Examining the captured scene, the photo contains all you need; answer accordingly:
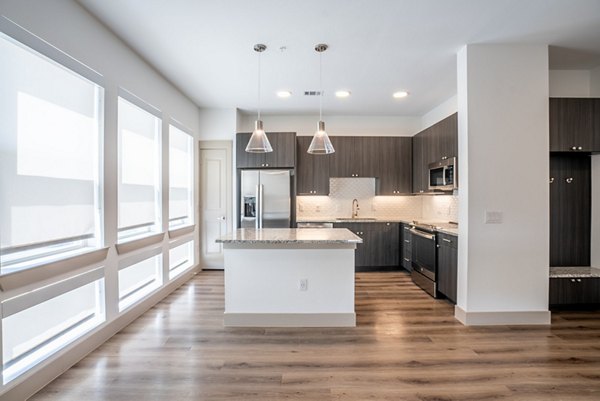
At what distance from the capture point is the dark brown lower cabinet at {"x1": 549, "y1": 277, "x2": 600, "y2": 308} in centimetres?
326

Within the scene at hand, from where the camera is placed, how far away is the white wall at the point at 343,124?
5.62m

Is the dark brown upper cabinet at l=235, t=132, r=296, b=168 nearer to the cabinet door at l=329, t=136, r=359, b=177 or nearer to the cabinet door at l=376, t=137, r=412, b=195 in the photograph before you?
the cabinet door at l=329, t=136, r=359, b=177

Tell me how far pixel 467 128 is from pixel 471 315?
6.21 ft

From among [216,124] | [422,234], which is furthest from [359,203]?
[216,124]

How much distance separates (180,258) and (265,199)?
163cm

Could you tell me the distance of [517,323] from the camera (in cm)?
304

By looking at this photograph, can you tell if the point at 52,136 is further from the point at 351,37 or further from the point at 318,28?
the point at 351,37

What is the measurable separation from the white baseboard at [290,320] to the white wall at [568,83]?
3606 millimetres

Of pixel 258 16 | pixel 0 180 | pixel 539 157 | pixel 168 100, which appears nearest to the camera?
pixel 0 180

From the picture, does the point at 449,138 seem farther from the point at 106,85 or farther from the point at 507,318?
the point at 106,85

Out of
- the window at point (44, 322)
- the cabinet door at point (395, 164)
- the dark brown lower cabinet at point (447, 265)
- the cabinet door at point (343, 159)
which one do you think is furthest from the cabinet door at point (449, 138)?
the window at point (44, 322)

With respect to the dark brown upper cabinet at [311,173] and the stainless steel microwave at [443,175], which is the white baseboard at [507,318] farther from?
the dark brown upper cabinet at [311,173]

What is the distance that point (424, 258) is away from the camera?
4.17 m

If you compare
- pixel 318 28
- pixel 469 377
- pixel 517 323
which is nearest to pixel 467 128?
pixel 318 28
